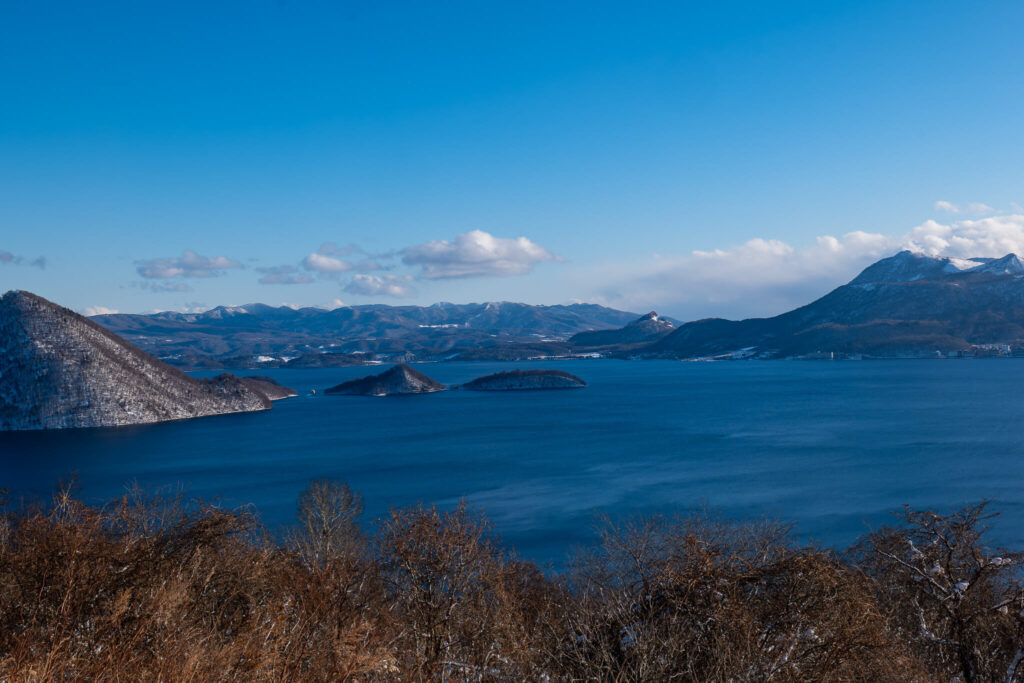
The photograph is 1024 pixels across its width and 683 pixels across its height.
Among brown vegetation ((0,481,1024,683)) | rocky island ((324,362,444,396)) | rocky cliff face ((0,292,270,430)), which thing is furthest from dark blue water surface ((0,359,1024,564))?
rocky island ((324,362,444,396))

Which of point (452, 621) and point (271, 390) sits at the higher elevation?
point (452, 621)

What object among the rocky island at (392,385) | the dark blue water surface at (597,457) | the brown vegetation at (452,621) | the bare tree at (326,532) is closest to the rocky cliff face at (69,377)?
the dark blue water surface at (597,457)

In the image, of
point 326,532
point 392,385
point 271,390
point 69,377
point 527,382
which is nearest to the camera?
point 326,532

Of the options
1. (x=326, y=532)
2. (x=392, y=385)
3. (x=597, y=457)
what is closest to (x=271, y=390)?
(x=392, y=385)

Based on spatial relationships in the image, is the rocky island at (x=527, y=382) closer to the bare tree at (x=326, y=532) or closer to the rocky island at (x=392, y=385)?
the rocky island at (x=392, y=385)

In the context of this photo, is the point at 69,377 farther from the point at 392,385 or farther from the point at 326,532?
the point at 326,532
